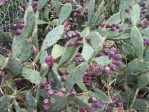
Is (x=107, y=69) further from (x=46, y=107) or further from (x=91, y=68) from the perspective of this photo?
(x=46, y=107)

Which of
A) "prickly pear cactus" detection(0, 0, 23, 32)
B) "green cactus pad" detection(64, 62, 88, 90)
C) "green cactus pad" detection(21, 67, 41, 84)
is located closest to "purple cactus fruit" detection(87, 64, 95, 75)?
"green cactus pad" detection(64, 62, 88, 90)

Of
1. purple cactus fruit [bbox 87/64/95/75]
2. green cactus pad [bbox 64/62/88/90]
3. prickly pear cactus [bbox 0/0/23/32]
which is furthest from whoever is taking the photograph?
prickly pear cactus [bbox 0/0/23/32]

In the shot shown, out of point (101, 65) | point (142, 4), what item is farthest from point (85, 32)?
point (142, 4)

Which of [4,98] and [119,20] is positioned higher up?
[119,20]

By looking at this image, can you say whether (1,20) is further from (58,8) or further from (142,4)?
(142,4)

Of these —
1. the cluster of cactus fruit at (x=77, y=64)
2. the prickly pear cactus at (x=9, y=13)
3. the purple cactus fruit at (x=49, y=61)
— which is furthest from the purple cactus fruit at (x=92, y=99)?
the prickly pear cactus at (x=9, y=13)

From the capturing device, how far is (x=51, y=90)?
5.06 feet

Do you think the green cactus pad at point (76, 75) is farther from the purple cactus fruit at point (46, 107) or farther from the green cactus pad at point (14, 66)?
the green cactus pad at point (14, 66)

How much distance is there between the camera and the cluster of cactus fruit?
1.59m

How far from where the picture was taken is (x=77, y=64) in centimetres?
169

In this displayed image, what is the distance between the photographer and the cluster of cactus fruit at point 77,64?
62.5 inches

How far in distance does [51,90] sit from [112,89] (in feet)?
1.43

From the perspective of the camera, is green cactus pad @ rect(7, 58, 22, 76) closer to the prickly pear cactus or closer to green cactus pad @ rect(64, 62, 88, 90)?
green cactus pad @ rect(64, 62, 88, 90)

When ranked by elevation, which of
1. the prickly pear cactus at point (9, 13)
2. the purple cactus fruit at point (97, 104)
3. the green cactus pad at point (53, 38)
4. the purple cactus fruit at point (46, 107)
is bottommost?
the purple cactus fruit at point (97, 104)
